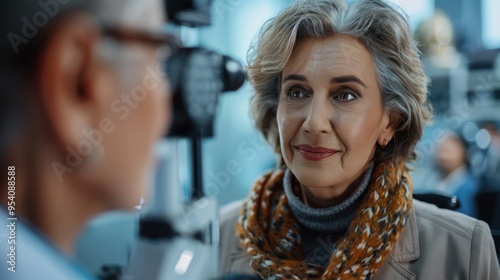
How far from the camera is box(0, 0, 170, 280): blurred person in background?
26.0 inches

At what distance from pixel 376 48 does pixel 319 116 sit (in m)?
0.17

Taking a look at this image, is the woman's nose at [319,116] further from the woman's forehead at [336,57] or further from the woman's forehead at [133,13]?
the woman's forehead at [133,13]

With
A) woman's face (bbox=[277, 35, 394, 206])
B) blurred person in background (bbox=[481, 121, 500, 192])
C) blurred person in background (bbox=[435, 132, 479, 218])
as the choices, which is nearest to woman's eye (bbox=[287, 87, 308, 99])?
woman's face (bbox=[277, 35, 394, 206])

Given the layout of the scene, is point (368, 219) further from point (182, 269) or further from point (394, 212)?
point (182, 269)

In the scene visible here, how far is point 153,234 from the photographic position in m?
0.90

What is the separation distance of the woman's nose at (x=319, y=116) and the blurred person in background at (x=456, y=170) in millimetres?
758

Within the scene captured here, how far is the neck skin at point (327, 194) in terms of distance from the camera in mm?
1182

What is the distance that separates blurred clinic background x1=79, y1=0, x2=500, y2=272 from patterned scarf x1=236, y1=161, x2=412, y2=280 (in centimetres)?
17

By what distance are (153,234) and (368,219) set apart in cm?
43

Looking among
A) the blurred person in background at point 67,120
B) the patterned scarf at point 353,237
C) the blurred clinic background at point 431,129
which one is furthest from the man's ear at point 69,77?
the patterned scarf at point 353,237

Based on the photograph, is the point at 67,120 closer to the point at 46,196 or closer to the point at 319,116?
the point at 46,196

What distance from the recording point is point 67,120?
0.69 m

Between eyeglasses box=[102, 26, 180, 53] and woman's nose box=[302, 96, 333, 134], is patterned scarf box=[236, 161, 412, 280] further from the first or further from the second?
eyeglasses box=[102, 26, 180, 53]

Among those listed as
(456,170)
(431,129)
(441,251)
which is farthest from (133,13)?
(431,129)
